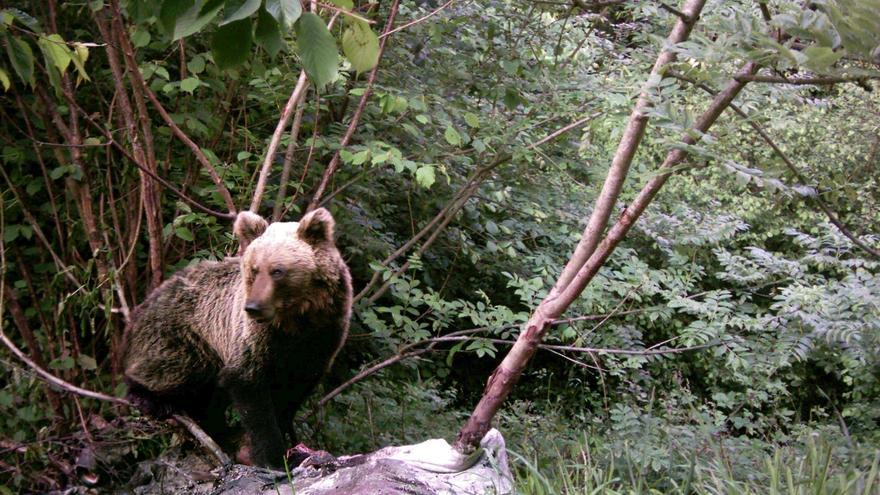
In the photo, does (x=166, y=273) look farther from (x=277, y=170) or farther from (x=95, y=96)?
(x=95, y=96)

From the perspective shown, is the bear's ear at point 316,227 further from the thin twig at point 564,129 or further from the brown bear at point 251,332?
the thin twig at point 564,129

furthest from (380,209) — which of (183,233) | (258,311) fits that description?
(258,311)

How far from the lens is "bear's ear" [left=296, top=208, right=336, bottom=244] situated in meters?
3.74

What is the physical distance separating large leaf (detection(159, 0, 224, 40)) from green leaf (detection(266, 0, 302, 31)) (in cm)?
20

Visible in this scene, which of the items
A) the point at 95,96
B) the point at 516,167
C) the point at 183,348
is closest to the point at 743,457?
the point at 516,167

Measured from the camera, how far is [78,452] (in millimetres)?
4344

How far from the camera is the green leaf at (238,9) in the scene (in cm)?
179

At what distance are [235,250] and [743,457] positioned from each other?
3.13 m

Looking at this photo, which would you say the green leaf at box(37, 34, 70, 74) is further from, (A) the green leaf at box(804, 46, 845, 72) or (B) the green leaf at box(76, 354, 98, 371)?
(B) the green leaf at box(76, 354, 98, 371)

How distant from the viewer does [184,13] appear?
2.00 meters

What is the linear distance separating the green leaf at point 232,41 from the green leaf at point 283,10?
0.62 feet

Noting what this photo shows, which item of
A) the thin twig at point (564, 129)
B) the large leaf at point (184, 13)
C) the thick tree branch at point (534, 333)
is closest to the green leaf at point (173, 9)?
the large leaf at point (184, 13)

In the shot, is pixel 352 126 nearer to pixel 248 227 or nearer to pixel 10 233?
pixel 248 227

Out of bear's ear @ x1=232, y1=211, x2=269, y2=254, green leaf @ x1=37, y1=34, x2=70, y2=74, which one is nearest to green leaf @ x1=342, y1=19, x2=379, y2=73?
green leaf @ x1=37, y1=34, x2=70, y2=74
